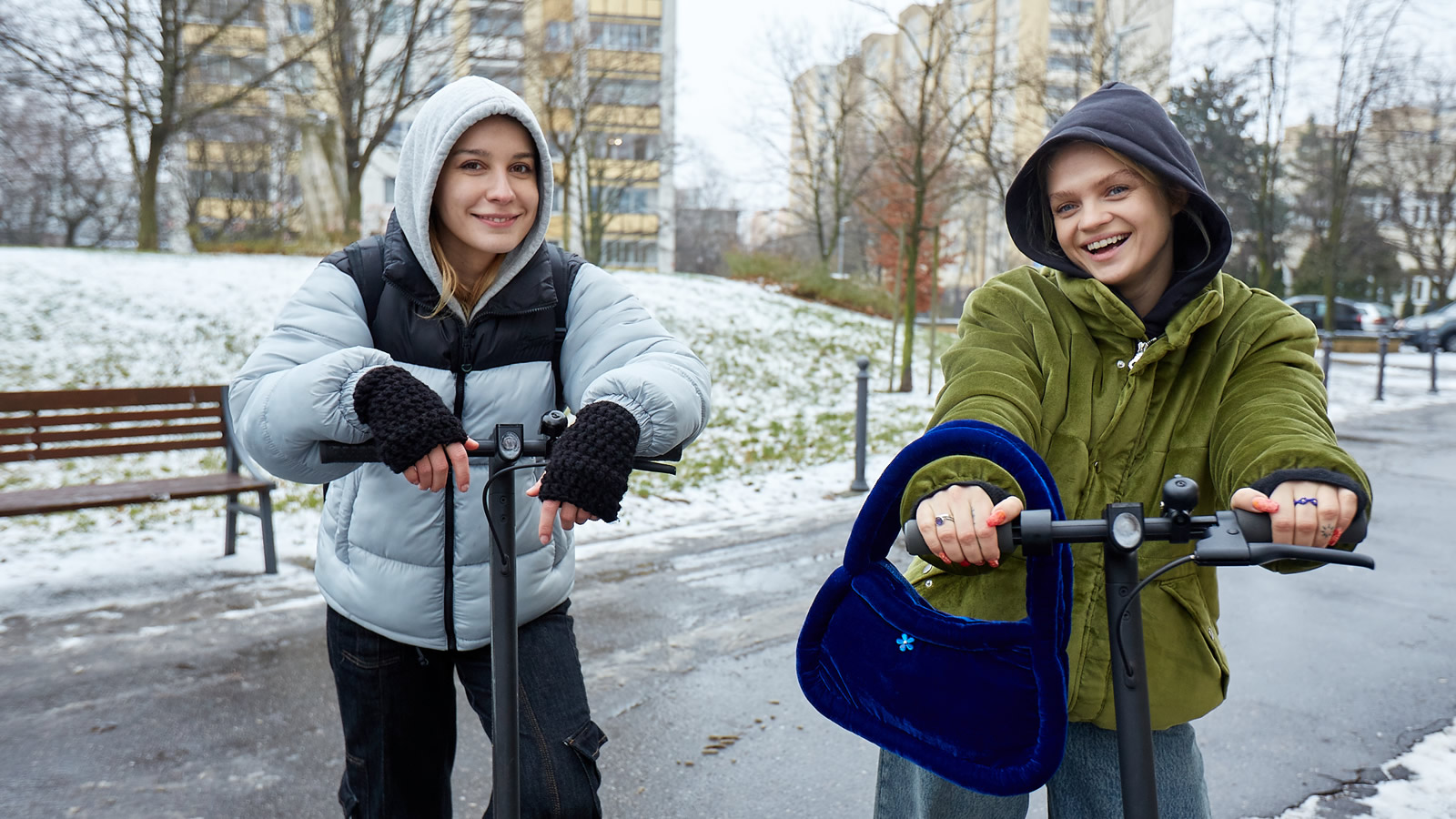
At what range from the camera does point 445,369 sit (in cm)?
224

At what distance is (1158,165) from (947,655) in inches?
37.8

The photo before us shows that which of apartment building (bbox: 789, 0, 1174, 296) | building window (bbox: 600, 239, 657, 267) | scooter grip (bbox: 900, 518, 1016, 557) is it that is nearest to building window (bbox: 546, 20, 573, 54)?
apartment building (bbox: 789, 0, 1174, 296)

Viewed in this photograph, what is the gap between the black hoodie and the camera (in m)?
1.90

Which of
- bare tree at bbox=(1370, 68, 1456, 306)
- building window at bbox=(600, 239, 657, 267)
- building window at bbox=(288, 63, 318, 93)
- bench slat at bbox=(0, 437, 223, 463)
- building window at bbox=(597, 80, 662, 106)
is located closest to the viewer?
bench slat at bbox=(0, 437, 223, 463)

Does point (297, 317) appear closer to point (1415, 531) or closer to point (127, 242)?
point (1415, 531)

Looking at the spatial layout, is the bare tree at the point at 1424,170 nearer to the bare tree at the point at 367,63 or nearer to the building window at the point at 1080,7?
the building window at the point at 1080,7

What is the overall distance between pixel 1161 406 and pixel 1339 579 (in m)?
5.53

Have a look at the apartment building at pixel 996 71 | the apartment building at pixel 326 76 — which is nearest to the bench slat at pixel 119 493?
the apartment building at pixel 996 71

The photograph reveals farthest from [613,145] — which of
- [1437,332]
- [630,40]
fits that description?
[1437,332]

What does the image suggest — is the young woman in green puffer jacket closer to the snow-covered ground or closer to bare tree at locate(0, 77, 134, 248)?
the snow-covered ground

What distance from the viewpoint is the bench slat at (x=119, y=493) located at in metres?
5.46

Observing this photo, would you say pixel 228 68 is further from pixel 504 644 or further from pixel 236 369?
pixel 504 644

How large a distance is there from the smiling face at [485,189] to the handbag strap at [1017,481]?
3.52 feet

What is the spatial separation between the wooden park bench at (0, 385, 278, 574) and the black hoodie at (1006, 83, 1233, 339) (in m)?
5.20
